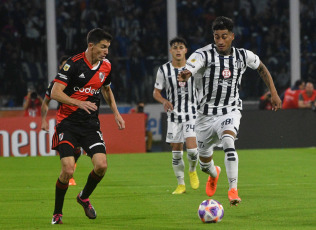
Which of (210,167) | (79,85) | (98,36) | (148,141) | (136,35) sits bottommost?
(148,141)

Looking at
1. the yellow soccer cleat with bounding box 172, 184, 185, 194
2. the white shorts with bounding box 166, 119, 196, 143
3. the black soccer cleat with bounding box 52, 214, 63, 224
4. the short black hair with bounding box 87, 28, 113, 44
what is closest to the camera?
the black soccer cleat with bounding box 52, 214, 63, 224

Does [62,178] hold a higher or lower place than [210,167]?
higher

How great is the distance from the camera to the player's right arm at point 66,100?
7.58 metres

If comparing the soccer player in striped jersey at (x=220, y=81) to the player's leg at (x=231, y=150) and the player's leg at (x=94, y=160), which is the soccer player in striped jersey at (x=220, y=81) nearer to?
the player's leg at (x=231, y=150)

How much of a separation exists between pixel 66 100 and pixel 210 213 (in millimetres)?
1786

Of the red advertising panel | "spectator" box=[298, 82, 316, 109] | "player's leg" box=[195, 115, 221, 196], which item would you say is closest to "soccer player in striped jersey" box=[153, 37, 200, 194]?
"player's leg" box=[195, 115, 221, 196]

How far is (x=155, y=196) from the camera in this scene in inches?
402

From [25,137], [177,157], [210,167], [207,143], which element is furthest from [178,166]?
[25,137]

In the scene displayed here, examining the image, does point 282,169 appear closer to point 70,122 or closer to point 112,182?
point 112,182

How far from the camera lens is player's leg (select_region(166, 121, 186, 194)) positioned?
10.7 meters

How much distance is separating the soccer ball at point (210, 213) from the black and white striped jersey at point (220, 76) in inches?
67.6

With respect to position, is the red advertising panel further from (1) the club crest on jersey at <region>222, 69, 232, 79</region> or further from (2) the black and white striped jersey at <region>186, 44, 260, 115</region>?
(1) the club crest on jersey at <region>222, 69, 232, 79</region>

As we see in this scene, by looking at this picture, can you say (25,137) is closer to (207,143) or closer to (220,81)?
(207,143)

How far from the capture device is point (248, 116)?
1919cm
